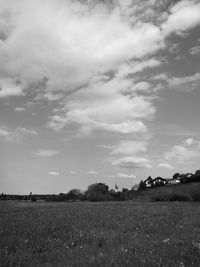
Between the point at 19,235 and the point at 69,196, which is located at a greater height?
the point at 69,196

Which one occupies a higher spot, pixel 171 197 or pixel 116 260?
pixel 171 197

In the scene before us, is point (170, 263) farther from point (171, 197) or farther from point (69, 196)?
point (69, 196)

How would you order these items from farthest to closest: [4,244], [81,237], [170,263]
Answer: [81,237]
[4,244]
[170,263]

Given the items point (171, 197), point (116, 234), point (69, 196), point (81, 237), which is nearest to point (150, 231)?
point (116, 234)

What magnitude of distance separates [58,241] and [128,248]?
2.77 metres

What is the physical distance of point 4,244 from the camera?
39.4 feet

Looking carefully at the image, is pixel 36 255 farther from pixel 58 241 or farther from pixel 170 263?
pixel 170 263

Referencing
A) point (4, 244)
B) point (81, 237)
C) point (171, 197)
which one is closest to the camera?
point (4, 244)

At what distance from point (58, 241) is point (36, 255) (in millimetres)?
A: 2613

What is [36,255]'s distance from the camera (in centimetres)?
1027

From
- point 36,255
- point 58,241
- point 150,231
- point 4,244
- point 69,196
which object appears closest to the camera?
point 36,255

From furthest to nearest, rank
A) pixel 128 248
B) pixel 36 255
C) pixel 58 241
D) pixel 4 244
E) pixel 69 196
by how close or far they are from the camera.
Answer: pixel 69 196 → pixel 58 241 → pixel 4 244 → pixel 128 248 → pixel 36 255

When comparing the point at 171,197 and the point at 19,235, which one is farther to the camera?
the point at 171,197

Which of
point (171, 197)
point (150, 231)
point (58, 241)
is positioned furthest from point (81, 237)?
point (171, 197)
